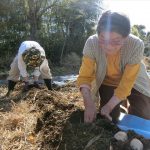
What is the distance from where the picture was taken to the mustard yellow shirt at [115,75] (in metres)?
3.36

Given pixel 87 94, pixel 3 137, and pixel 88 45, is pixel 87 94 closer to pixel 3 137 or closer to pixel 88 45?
pixel 88 45

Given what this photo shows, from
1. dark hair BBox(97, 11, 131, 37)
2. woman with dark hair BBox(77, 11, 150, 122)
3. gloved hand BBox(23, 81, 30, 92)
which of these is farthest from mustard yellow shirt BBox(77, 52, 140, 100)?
gloved hand BBox(23, 81, 30, 92)

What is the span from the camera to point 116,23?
3012 mm

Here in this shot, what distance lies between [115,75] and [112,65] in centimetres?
16

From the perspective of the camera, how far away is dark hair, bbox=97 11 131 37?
Result: 3.02 m

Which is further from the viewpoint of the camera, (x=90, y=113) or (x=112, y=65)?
(x=112, y=65)

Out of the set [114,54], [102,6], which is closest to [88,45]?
[114,54]

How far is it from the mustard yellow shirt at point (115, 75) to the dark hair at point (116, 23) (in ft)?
1.52

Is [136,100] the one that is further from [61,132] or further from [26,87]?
[26,87]

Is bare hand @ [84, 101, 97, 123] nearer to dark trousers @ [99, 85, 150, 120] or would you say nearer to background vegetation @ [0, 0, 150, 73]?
dark trousers @ [99, 85, 150, 120]

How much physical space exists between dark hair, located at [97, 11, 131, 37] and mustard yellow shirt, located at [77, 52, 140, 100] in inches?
18.3

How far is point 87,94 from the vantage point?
3438mm

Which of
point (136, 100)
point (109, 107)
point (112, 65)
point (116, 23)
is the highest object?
point (116, 23)

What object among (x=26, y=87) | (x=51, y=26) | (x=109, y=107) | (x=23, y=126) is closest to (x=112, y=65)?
(x=109, y=107)
